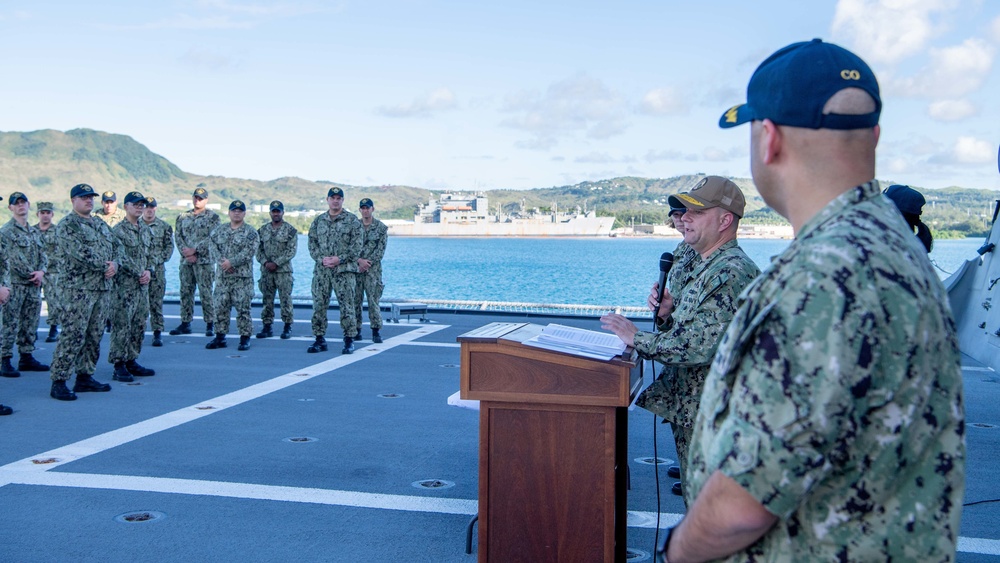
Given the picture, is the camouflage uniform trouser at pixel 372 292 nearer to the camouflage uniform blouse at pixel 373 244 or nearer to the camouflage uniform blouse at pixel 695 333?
the camouflage uniform blouse at pixel 373 244

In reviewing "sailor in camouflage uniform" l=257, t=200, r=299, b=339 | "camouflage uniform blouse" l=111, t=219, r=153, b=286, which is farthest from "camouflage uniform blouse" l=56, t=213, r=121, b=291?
"sailor in camouflage uniform" l=257, t=200, r=299, b=339

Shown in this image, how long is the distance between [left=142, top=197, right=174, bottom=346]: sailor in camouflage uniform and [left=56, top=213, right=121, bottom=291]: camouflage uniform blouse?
319 centimetres

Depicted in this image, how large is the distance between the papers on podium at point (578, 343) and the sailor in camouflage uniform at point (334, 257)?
24.6 ft

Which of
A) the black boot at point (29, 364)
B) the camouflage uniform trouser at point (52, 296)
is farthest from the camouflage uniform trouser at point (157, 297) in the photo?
the black boot at point (29, 364)

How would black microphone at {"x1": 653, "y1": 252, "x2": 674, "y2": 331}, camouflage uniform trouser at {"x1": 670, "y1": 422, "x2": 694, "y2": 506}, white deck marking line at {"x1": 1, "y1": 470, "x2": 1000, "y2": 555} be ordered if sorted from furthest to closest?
1. white deck marking line at {"x1": 1, "y1": 470, "x2": 1000, "y2": 555}
2. black microphone at {"x1": 653, "y1": 252, "x2": 674, "y2": 331}
3. camouflage uniform trouser at {"x1": 670, "y1": 422, "x2": 694, "y2": 506}

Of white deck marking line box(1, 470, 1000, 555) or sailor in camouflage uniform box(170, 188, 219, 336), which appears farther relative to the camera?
sailor in camouflage uniform box(170, 188, 219, 336)

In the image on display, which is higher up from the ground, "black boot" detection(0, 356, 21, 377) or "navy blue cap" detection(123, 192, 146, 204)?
"navy blue cap" detection(123, 192, 146, 204)

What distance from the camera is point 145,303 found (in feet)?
29.5

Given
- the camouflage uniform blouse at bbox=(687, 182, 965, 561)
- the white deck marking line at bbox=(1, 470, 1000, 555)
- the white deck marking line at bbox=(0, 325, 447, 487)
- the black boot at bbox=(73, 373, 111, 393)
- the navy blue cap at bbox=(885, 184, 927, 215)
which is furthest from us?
the black boot at bbox=(73, 373, 111, 393)

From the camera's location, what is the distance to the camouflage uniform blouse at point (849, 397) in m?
1.17

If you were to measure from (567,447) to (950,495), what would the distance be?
6.10 feet

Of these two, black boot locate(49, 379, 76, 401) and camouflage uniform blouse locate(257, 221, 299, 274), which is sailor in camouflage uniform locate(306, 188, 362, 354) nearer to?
camouflage uniform blouse locate(257, 221, 299, 274)

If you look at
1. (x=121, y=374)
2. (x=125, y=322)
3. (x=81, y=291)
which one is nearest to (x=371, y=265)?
(x=125, y=322)

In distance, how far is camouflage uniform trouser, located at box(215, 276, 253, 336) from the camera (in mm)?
10844
